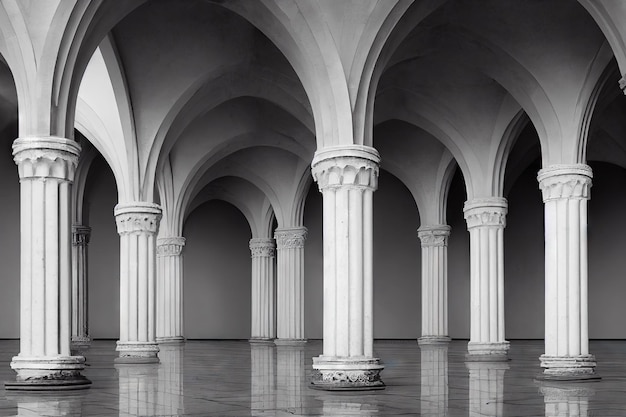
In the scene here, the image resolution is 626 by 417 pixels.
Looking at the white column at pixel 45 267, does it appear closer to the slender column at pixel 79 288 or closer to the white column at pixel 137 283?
the white column at pixel 137 283

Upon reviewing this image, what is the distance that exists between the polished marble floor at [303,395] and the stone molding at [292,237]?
13.3 m

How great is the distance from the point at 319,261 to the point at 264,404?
84.4 ft

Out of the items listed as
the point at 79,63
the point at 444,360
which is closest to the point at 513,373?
the point at 444,360

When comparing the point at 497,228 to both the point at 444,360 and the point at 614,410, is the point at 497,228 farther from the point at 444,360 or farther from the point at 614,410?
the point at 614,410

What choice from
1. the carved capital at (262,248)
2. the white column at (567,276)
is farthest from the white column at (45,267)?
the carved capital at (262,248)

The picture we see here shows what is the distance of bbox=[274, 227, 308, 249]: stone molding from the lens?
29031 millimetres

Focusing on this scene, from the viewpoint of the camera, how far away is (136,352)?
1747 cm

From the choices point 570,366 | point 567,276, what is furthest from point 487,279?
point 570,366

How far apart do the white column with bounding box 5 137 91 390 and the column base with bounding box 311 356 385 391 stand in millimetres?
3299

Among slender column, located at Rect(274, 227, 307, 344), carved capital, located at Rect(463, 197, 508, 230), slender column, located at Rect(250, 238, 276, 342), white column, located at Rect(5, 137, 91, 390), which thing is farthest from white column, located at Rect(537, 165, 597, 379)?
slender column, located at Rect(250, 238, 276, 342)

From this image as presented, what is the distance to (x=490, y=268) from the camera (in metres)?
19.3

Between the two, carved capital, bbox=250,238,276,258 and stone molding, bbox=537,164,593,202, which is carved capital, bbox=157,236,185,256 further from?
stone molding, bbox=537,164,593,202

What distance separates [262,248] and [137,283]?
48.5 ft

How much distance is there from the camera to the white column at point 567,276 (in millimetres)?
13758
